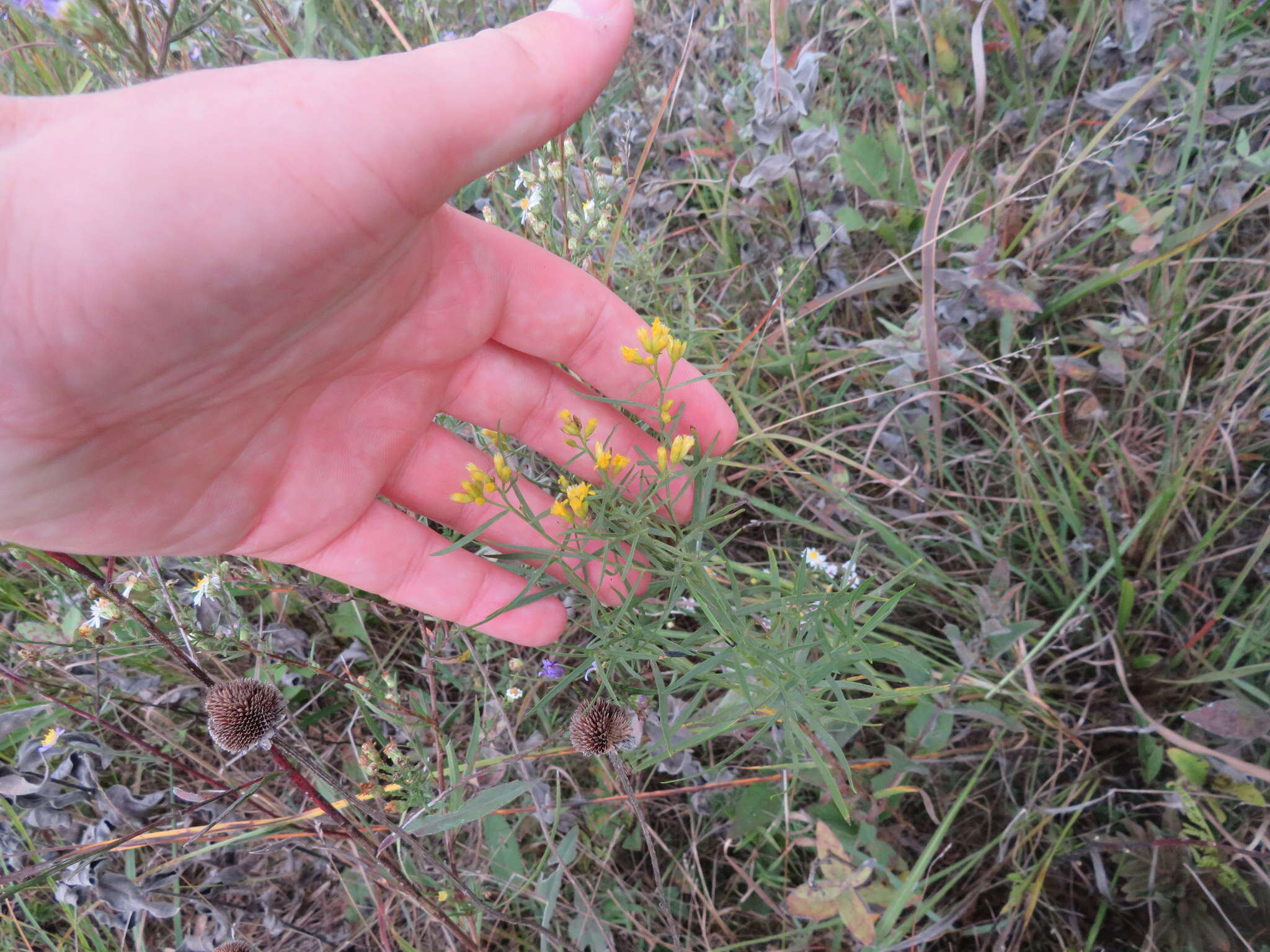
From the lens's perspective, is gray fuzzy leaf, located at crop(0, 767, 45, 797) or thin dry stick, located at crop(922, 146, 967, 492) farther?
thin dry stick, located at crop(922, 146, 967, 492)

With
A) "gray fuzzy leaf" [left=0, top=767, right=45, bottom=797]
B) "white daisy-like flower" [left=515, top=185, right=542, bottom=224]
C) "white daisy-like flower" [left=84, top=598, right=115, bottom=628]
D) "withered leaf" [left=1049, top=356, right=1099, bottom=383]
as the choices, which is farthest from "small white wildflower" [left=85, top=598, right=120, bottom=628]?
"withered leaf" [left=1049, top=356, right=1099, bottom=383]

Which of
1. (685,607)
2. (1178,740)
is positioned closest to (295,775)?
(685,607)

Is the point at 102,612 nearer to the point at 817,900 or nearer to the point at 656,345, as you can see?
the point at 656,345

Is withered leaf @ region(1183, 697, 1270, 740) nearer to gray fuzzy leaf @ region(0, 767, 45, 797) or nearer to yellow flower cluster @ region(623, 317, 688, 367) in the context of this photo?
yellow flower cluster @ region(623, 317, 688, 367)

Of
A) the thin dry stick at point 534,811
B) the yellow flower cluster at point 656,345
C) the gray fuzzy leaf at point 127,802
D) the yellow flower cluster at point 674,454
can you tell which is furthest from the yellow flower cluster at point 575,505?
the gray fuzzy leaf at point 127,802

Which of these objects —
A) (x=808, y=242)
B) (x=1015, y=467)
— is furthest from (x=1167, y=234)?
(x=808, y=242)
